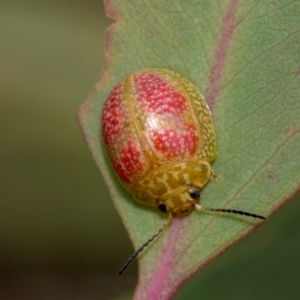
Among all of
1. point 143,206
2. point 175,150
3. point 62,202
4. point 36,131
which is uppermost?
point 175,150

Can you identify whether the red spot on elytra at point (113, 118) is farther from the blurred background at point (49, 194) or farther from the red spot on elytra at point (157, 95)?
the blurred background at point (49, 194)

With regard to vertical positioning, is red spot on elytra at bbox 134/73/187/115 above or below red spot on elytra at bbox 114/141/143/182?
above

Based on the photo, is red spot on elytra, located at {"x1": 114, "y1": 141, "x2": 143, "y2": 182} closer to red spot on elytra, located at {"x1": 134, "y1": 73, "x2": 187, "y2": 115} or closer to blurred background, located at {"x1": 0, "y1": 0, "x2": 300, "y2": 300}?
red spot on elytra, located at {"x1": 134, "y1": 73, "x2": 187, "y2": 115}

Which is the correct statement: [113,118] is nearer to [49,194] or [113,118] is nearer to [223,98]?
[223,98]

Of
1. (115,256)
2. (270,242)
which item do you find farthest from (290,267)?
(115,256)

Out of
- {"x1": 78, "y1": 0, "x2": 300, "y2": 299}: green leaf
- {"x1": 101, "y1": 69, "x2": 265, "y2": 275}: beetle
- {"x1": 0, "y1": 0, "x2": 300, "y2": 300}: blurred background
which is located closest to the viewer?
{"x1": 78, "y1": 0, "x2": 300, "y2": 299}: green leaf

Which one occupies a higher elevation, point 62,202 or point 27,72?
point 27,72

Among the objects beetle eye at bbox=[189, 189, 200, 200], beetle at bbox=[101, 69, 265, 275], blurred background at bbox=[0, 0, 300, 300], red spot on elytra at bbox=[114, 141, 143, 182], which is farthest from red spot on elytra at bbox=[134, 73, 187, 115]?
blurred background at bbox=[0, 0, 300, 300]

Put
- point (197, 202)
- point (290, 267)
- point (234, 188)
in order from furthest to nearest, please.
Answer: point (290, 267) → point (197, 202) → point (234, 188)

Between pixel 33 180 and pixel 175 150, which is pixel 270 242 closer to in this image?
pixel 175 150
